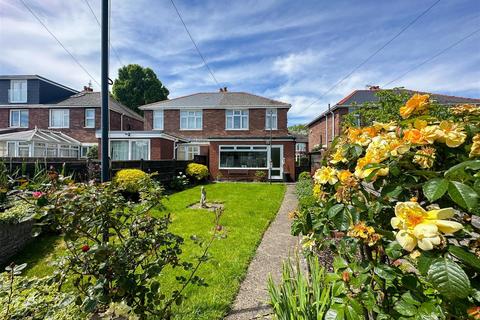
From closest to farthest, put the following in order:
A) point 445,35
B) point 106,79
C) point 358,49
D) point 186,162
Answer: point 106,79 < point 445,35 < point 358,49 < point 186,162

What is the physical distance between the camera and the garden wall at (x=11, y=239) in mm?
4363

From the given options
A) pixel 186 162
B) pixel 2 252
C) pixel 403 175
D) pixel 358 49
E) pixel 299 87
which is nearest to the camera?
Result: pixel 403 175

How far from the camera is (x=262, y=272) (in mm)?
3721

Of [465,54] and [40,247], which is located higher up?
[465,54]

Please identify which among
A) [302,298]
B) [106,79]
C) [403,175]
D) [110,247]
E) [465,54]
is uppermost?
[465,54]

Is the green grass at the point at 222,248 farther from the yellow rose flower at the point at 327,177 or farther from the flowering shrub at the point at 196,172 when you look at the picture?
the flowering shrub at the point at 196,172

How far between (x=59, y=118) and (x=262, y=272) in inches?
1049

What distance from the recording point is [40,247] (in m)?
4.96

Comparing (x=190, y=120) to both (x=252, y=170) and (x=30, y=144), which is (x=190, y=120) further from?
(x=30, y=144)

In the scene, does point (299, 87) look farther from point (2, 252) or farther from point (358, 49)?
point (2, 252)

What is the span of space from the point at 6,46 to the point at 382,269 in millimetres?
10624

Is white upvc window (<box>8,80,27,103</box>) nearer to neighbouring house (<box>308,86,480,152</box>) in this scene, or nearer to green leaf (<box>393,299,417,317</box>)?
neighbouring house (<box>308,86,480,152</box>)

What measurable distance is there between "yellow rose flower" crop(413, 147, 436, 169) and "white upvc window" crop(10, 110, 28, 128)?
101 feet

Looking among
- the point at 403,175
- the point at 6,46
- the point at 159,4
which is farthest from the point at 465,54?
the point at 6,46
